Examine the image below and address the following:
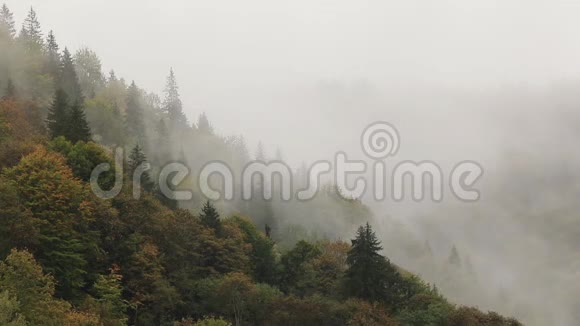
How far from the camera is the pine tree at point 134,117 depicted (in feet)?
387

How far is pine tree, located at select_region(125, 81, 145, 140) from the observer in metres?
118

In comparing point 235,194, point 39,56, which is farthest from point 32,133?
point 235,194

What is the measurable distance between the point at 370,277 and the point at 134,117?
7223 cm

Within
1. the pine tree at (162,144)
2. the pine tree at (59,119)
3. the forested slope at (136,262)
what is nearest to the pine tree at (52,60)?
the forested slope at (136,262)

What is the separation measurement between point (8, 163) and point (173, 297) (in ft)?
60.7

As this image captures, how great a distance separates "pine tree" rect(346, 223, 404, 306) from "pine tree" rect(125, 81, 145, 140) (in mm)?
59993

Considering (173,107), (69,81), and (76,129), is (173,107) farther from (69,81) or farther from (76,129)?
(76,129)

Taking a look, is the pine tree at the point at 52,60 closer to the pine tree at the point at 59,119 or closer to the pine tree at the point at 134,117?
the pine tree at the point at 134,117

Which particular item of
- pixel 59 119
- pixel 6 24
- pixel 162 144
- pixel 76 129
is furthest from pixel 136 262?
pixel 6 24

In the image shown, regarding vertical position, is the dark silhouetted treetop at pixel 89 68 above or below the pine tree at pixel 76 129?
above

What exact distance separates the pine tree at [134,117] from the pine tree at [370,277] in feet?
197

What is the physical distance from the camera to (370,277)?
218 feet

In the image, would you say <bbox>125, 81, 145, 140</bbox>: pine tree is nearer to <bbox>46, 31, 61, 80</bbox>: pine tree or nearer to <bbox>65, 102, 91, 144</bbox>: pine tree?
<bbox>46, 31, 61, 80</bbox>: pine tree

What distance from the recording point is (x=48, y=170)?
49281mm
